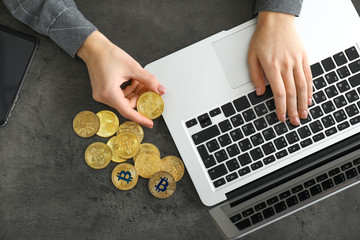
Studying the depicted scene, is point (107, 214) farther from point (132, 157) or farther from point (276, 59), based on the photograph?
point (276, 59)

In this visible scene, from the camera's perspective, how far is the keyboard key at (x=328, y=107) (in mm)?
739

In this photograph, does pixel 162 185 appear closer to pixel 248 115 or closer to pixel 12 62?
pixel 248 115

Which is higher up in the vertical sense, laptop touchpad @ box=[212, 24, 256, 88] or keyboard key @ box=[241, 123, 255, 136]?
laptop touchpad @ box=[212, 24, 256, 88]

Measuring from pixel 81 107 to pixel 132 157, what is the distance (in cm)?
17

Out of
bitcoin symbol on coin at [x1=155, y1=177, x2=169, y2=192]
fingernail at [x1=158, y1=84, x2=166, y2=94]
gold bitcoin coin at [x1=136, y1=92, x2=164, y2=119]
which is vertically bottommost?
bitcoin symbol on coin at [x1=155, y1=177, x2=169, y2=192]

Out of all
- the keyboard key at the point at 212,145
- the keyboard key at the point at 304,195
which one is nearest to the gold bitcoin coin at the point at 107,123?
the keyboard key at the point at 212,145

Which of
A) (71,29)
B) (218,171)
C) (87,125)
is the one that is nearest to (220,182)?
(218,171)

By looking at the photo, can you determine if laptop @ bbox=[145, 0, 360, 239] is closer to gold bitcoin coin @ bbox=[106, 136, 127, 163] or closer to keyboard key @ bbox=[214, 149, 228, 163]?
keyboard key @ bbox=[214, 149, 228, 163]

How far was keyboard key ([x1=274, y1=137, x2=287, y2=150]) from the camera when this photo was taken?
74cm

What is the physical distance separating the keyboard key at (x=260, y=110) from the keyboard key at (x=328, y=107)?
13cm

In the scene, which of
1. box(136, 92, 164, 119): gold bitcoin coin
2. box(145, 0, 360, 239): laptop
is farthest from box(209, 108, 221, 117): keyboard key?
box(136, 92, 164, 119): gold bitcoin coin

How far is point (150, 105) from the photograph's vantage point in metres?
0.75

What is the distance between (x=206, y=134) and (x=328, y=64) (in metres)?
0.31

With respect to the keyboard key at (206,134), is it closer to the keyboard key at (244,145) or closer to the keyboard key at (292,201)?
the keyboard key at (244,145)
